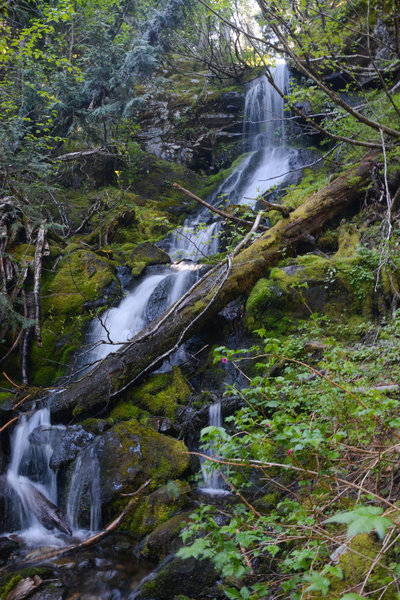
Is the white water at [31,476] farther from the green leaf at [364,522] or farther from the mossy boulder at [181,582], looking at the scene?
the green leaf at [364,522]

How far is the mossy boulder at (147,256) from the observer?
405 inches

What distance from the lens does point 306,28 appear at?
5223 millimetres

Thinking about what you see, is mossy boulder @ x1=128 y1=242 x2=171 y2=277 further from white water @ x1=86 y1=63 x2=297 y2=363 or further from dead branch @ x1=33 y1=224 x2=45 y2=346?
dead branch @ x1=33 y1=224 x2=45 y2=346

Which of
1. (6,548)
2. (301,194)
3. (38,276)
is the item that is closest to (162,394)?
(6,548)

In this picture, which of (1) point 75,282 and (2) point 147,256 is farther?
(2) point 147,256

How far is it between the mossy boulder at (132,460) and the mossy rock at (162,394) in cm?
81

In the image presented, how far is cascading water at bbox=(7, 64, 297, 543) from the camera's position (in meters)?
4.97

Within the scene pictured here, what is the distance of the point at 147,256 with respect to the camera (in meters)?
10.6

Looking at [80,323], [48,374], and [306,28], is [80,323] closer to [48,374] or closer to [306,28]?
[48,374]

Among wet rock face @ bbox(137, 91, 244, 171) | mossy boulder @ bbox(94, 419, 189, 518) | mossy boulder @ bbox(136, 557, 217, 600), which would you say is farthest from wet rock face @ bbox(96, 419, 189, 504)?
wet rock face @ bbox(137, 91, 244, 171)

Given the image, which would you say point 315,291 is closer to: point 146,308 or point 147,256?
point 146,308

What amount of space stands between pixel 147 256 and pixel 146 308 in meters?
2.35

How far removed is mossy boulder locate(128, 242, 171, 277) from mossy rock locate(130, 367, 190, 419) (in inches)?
165

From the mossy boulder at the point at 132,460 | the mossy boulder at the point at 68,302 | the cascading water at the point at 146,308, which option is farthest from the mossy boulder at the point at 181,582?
the mossy boulder at the point at 68,302
